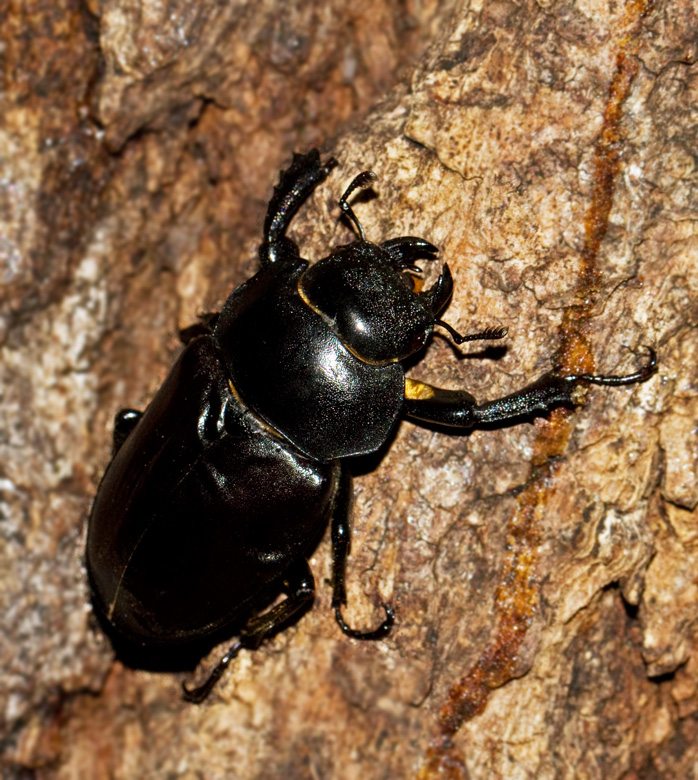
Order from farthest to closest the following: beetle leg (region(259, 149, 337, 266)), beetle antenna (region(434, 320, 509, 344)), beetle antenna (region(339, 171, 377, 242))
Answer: beetle leg (region(259, 149, 337, 266)), beetle antenna (region(339, 171, 377, 242)), beetle antenna (region(434, 320, 509, 344))

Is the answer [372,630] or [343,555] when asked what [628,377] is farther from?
[372,630]

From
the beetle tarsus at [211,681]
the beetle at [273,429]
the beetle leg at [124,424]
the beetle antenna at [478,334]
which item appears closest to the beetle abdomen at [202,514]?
the beetle at [273,429]

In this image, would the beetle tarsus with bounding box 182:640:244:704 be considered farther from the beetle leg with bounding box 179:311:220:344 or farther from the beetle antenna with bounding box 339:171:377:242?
the beetle antenna with bounding box 339:171:377:242

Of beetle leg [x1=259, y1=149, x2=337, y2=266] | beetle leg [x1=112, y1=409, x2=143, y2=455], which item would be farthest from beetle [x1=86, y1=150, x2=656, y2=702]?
beetle leg [x1=112, y1=409, x2=143, y2=455]

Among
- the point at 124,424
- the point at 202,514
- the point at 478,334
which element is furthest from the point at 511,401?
the point at 124,424

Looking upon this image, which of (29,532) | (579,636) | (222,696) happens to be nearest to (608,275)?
(579,636)

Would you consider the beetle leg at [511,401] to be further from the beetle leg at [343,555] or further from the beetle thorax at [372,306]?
Result: the beetle leg at [343,555]

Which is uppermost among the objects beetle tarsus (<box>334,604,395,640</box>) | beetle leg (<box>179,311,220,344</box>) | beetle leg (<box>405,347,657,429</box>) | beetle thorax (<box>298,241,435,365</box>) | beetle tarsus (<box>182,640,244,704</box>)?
beetle leg (<box>179,311,220,344</box>)
